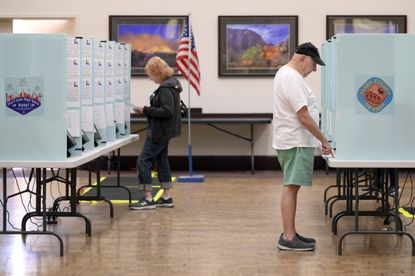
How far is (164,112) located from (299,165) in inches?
93.9

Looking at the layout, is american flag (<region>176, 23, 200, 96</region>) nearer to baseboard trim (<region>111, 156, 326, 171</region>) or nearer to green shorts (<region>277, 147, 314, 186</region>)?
baseboard trim (<region>111, 156, 326, 171</region>)

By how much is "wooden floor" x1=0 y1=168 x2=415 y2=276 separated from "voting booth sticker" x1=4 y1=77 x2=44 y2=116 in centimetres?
114

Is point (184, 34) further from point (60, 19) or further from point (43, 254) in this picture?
point (43, 254)

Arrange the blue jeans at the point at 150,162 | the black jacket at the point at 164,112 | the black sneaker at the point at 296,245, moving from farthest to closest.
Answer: the blue jeans at the point at 150,162 < the black jacket at the point at 164,112 < the black sneaker at the point at 296,245

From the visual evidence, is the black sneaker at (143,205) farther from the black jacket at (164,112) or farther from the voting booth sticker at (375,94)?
the voting booth sticker at (375,94)

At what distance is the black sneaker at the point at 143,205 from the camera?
8.46m

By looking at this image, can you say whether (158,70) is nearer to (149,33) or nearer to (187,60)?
(187,60)

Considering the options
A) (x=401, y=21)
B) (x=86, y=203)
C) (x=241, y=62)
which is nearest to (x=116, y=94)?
(x=86, y=203)

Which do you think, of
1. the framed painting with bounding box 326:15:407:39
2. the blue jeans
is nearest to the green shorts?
the blue jeans

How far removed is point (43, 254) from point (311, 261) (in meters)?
2.06

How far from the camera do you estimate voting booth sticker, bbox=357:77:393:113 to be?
6.15 m

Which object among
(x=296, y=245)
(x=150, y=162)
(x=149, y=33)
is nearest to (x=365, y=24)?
(x=149, y=33)

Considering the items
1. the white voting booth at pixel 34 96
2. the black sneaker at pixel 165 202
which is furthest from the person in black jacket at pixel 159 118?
the white voting booth at pixel 34 96

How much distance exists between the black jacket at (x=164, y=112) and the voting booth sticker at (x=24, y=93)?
2.20 meters
